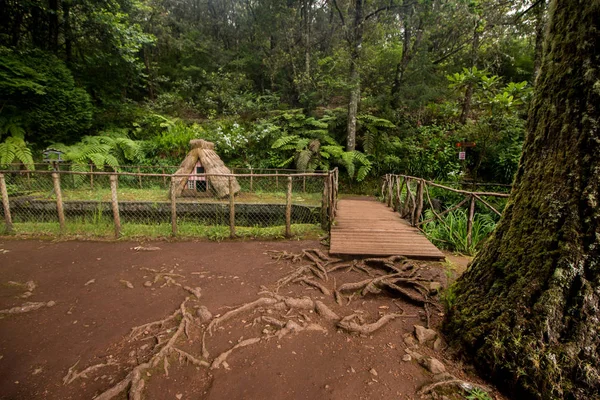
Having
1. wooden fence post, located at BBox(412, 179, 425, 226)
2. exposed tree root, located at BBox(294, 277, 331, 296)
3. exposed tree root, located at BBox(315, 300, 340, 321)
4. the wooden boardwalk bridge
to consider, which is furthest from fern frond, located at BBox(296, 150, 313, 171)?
exposed tree root, located at BBox(315, 300, 340, 321)

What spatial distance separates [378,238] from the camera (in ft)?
15.8

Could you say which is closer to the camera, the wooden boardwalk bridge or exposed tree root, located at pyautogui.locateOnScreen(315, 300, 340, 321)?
exposed tree root, located at pyautogui.locateOnScreen(315, 300, 340, 321)

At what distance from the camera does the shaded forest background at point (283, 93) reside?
9672 millimetres

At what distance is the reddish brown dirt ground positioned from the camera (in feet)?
6.10

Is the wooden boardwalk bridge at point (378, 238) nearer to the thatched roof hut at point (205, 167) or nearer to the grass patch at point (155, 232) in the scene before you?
the grass patch at point (155, 232)

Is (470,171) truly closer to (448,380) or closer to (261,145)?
(261,145)

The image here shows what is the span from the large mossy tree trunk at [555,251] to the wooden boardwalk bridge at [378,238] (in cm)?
202

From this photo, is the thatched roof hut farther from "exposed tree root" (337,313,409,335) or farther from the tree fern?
"exposed tree root" (337,313,409,335)

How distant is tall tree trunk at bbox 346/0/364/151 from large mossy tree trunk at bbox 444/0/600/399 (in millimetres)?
9322

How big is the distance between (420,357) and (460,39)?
17.3 m

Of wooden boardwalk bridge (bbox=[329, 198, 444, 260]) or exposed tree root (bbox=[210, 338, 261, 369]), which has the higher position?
wooden boardwalk bridge (bbox=[329, 198, 444, 260])

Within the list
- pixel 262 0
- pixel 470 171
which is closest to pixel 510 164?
pixel 470 171

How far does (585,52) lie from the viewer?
5.55 ft

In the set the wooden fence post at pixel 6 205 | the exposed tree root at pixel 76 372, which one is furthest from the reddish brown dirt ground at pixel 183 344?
the wooden fence post at pixel 6 205
